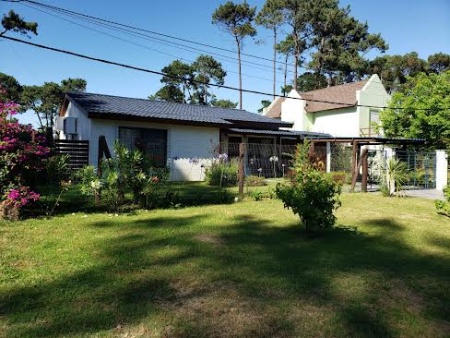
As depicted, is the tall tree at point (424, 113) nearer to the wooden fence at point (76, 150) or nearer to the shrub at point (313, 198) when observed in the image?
the wooden fence at point (76, 150)

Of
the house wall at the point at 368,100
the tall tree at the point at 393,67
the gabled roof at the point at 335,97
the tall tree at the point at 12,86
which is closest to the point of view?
the house wall at the point at 368,100

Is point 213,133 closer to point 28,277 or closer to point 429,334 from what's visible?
point 28,277

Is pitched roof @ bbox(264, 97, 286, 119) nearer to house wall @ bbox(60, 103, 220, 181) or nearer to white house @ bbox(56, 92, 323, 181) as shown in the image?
white house @ bbox(56, 92, 323, 181)

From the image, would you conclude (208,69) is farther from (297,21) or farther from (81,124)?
(81,124)

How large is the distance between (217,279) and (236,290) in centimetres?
41

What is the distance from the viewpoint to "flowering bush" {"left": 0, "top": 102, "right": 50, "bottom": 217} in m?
7.57

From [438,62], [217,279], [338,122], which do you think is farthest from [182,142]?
[438,62]

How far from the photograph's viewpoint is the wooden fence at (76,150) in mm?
15021

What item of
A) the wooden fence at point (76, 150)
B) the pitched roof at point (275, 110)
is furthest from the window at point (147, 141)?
the pitched roof at point (275, 110)

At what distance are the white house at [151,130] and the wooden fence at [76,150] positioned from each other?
0.55m

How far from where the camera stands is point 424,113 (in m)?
22.5

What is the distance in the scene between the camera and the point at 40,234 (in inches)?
262

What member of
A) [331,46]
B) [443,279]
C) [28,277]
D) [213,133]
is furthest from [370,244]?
[331,46]

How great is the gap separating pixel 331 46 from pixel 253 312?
45.5 metres
